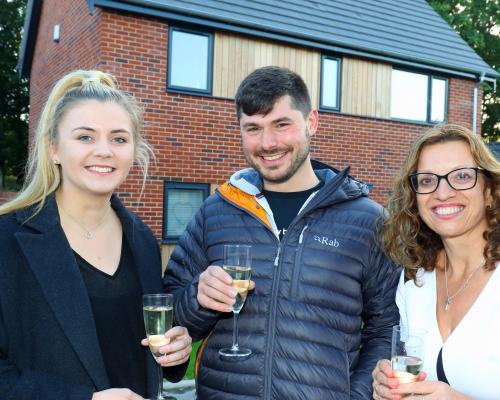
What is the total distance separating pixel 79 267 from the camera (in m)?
2.61

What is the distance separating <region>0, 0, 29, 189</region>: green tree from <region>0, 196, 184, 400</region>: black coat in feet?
95.7

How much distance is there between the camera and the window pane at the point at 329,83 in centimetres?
1161

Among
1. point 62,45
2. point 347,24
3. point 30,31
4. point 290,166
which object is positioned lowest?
point 290,166

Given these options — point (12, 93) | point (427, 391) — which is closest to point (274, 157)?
point (427, 391)

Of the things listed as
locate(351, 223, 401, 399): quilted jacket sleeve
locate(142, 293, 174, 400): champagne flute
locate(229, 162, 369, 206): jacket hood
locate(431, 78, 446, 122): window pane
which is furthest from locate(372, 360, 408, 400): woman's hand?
locate(431, 78, 446, 122): window pane

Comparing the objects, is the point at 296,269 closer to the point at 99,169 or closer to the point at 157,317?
the point at 157,317

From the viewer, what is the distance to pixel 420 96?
13.1 meters

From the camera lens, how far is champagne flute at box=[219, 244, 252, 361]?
8.54 feet

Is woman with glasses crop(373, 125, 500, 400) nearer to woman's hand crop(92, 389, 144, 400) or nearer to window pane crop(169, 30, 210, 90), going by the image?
woman's hand crop(92, 389, 144, 400)

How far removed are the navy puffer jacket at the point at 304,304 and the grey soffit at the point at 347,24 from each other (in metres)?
7.33

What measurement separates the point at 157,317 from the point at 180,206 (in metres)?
7.72

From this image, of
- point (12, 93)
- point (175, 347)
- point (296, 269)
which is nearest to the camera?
point (175, 347)

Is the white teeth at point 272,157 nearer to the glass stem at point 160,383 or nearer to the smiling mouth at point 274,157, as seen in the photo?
the smiling mouth at point 274,157

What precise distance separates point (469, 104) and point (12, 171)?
2650 centimetres
